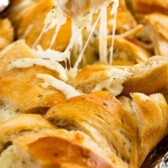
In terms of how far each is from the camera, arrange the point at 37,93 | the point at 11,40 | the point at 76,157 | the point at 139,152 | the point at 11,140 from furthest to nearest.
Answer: the point at 11,40, the point at 37,93, the point at 139,152, the point at 11,140, the point at 76,157

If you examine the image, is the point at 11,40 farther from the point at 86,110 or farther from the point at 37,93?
the point at 86,110

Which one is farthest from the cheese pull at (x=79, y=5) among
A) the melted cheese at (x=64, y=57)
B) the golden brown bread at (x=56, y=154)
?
the golden brown bread at (x=56, y=154)

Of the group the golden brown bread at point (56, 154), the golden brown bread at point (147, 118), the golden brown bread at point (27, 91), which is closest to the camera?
the golden brown bread at point (56, 154)

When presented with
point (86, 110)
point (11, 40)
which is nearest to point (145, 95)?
point (86, 110)

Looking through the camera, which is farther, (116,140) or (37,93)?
(37,93)

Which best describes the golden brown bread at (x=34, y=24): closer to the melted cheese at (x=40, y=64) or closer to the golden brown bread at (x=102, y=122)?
the melted cheese at (x=40, y=64)

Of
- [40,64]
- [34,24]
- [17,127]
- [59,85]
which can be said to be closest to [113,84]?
[59,85]

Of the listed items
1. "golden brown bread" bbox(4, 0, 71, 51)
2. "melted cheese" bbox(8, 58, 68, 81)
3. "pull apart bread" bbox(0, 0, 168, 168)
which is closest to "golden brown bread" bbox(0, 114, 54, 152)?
"pull apart bread" bbox(0, 0, 168, 168)
